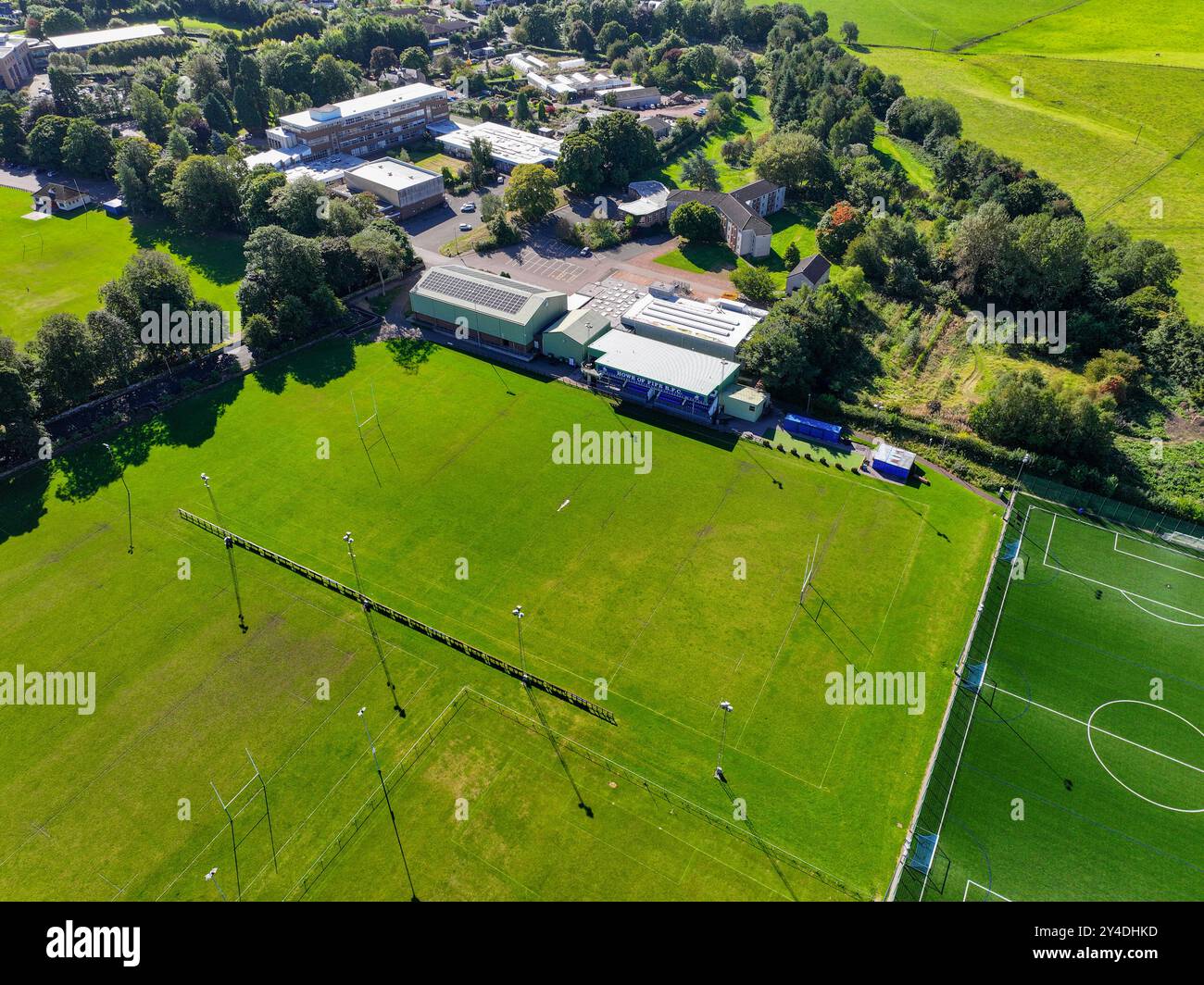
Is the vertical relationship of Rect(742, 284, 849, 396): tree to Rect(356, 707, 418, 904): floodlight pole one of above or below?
above

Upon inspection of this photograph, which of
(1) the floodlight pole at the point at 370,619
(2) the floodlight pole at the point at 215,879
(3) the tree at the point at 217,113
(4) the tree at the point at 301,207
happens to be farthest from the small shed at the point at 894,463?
(3) the tree at the point at 217,113

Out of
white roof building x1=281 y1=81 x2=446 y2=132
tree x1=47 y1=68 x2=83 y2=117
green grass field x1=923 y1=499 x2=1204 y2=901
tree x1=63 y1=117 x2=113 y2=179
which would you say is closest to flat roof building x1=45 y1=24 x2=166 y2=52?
tree x1=47 y1=68 x2=83 y2=117

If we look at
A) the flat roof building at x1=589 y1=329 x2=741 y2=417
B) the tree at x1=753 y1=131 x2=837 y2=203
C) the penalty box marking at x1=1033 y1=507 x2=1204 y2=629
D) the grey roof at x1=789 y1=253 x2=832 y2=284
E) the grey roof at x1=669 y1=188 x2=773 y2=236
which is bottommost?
the penalty box marking at x1=1033 y1=507 x2=1204 y2=629

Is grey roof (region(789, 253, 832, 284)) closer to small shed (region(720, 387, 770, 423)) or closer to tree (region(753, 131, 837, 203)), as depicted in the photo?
small shed (region(720, 387, 770, 423))

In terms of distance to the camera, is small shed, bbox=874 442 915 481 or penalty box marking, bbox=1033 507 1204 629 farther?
small shed, bbox=874 442 915 481
